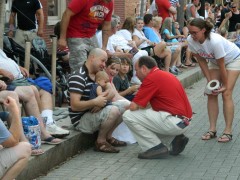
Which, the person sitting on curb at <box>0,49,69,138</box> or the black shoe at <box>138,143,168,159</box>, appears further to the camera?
the black shoe at <box>138,143,168,159</box>

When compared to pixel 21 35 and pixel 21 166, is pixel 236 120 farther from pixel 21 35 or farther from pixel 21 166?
pixel 21 166

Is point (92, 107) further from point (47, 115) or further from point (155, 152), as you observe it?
point (155, 152)

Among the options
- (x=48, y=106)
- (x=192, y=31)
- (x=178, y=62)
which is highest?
(x=192, y=31)

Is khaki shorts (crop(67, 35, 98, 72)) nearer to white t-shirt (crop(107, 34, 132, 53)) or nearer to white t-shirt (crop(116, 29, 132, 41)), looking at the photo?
white t-shirt (crop(107, 34, 132, 53))

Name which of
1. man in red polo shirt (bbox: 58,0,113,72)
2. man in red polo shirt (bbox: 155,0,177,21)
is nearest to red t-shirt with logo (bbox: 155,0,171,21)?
man in red polo shirt (bbox: 155,0,177,21)

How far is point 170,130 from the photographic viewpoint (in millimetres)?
8641

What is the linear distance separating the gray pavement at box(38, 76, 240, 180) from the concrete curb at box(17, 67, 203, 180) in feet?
0.25

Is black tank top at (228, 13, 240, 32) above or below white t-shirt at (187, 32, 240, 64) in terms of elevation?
below

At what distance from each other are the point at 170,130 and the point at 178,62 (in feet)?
29.3

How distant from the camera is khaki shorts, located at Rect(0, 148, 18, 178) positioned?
644 centimetres

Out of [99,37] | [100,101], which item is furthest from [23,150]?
[99,37]

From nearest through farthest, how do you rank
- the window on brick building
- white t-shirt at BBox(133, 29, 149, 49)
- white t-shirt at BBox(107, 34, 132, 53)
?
white t-shirt at BBox(107, 34, 132, 53) → white t-shirt at BBox(133, 29, 149, 49) → the window on brick building

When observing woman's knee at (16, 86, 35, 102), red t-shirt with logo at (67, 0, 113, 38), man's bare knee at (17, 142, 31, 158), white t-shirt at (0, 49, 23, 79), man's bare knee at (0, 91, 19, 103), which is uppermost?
red t-shirt with logo at (67, 0, 113, 38)

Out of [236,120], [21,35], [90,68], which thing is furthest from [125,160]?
[21,35]
